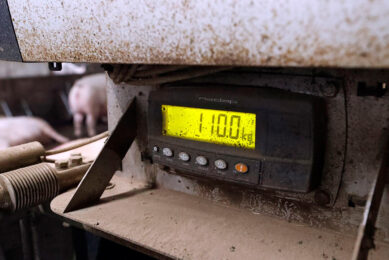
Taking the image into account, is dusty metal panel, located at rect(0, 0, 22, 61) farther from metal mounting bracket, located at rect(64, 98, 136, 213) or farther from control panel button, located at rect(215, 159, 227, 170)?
control panel button, located at rect(215, 159, 227, 170)

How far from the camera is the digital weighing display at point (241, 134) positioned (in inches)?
27.6

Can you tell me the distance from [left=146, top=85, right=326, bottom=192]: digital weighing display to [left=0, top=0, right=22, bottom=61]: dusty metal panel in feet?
1.06

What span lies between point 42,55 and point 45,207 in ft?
1.82

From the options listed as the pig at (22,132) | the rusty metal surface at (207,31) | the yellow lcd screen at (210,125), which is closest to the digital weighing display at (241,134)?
the yellow lcd screen at (210,125)

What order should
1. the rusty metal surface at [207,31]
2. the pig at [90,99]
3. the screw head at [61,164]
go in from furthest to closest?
the pig at [90,99] < the screw head at [61,164] < the rusty metal surface at [207,31]

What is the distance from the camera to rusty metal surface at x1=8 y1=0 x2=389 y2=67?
43cm

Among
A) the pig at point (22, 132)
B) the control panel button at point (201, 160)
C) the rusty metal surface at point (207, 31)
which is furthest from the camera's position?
the pig at point (22, 132)

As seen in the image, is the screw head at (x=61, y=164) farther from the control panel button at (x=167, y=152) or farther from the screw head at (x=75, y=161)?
the control panel button at (x=167, y=152)

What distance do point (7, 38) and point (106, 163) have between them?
38 cm

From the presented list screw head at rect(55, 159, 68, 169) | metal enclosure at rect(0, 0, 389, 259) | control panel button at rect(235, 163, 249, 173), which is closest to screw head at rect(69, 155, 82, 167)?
screw head at rect(55, 159, 68, 169)

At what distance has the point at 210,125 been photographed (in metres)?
0.80

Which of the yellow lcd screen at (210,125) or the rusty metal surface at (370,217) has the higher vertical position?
the yellow lcd screen at (210,125)

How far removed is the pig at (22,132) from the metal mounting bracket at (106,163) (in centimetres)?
115

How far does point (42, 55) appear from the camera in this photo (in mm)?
750
